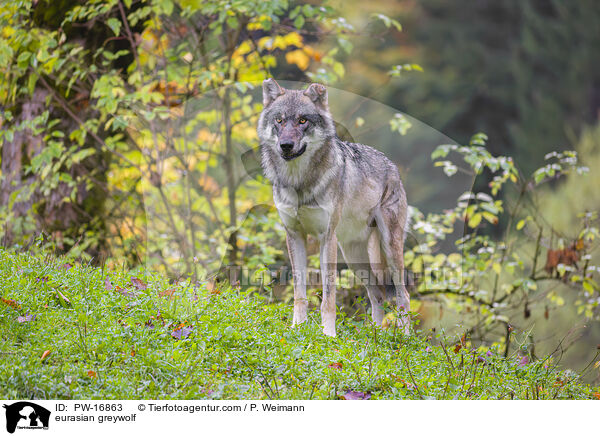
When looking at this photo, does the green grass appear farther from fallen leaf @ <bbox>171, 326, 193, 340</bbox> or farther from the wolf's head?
the wolf's head

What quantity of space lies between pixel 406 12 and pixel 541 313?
460 centimetres

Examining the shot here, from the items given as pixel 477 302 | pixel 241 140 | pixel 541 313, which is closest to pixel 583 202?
pixel 541 313

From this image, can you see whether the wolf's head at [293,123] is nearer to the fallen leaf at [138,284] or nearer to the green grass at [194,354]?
the green grass at [194,354]

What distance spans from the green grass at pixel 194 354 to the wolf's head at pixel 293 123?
3.71 feet

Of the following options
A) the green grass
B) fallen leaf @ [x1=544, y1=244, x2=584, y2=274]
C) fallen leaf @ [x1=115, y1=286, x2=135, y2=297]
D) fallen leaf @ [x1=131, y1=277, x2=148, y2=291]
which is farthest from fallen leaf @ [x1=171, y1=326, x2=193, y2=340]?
fallen leaf @ [x1=544, y1=244, x2=584, y2=274]

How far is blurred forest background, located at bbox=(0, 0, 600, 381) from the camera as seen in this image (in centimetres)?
618

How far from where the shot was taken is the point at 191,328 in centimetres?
335

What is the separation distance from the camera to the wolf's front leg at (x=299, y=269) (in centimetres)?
415

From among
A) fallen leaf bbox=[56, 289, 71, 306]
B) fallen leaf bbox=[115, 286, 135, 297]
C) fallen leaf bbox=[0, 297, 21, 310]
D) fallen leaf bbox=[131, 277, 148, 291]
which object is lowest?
fallen leaf bbox=[0, 297, 21, 310]

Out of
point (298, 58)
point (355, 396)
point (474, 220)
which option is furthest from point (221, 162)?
point (355, 396)

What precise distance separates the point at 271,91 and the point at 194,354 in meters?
2.09
